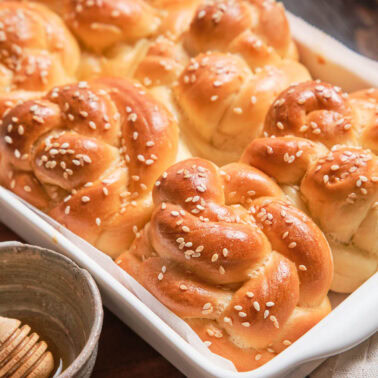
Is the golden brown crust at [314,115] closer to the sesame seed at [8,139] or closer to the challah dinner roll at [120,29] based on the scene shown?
the challah dinner roll at [120,29]

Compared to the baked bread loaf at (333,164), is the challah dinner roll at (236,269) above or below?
below

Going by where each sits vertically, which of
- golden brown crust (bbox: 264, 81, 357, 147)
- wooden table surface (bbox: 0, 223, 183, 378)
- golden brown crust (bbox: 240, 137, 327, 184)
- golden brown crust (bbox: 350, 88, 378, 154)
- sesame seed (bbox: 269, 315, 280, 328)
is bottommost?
wooden table surface (bbox: 0, 223, 183, 378)

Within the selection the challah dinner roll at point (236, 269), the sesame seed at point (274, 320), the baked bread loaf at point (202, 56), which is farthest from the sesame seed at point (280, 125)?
the sesame seed at point (274, 320)

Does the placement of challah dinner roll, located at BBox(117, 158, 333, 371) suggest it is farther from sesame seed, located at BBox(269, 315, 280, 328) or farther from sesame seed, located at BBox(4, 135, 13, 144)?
sesame seed, located at BBox(4, 135, 13, 144)

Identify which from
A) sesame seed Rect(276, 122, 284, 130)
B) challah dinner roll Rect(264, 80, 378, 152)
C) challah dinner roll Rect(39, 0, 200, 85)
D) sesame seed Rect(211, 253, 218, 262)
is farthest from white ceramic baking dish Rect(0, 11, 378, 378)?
challah dinner roll Rect(39, 0, 200, 85)

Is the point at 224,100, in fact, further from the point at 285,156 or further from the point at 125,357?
the point at 125,357

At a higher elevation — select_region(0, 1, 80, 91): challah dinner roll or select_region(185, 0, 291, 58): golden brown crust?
select_region(185, 0, 291, 58): golden brown crust

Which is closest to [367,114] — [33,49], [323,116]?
[323,116]

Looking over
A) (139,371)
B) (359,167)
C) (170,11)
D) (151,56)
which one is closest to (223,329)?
(139,371)
